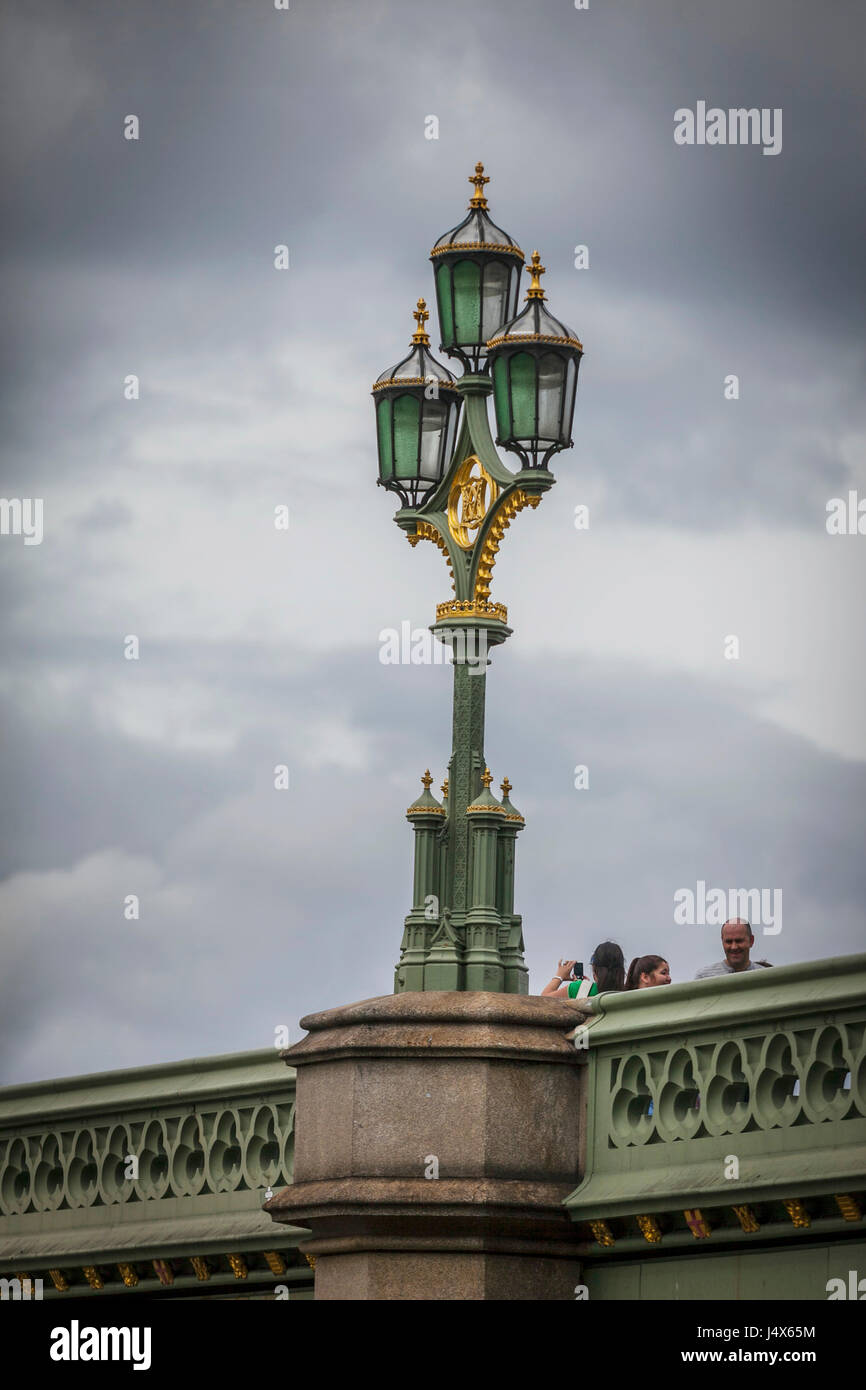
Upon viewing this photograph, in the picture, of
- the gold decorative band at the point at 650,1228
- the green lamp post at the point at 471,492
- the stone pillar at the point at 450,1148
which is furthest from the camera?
the green lamp post at the point at 471,492

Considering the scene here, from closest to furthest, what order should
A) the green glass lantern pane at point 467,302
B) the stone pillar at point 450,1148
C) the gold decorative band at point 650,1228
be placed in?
the gold decorative band at point 650,1228, the stone pillar at point 450,1148, the green glass lantern pane at point 467,302

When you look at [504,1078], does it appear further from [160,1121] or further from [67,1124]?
[67,1124]

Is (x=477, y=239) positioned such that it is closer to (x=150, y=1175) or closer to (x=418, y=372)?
(x=418, y=372)

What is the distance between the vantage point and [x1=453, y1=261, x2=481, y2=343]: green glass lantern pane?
16719mm

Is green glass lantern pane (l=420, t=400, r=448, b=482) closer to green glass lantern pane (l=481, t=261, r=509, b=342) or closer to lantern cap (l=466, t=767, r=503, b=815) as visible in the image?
green glass lantern pane (l=481, t=261, r=509, b=342)

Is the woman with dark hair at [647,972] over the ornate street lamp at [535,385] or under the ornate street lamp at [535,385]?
under

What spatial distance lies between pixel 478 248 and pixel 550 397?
1.15 m

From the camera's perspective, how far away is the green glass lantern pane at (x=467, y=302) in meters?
16.7

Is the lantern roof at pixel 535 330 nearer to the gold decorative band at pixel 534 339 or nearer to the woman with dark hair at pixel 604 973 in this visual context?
the gold decorative band at pixel 534 339

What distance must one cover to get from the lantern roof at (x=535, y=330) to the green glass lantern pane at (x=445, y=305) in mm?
607

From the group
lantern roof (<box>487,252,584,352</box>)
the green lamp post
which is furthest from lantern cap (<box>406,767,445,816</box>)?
lantern roof (<box>487,252,584,352</box>)

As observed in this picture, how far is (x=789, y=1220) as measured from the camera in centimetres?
1404

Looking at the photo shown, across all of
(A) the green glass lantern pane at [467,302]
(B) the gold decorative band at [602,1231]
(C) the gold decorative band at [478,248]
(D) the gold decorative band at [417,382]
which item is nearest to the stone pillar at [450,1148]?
(B) the gold decorative band at [602,1231]
